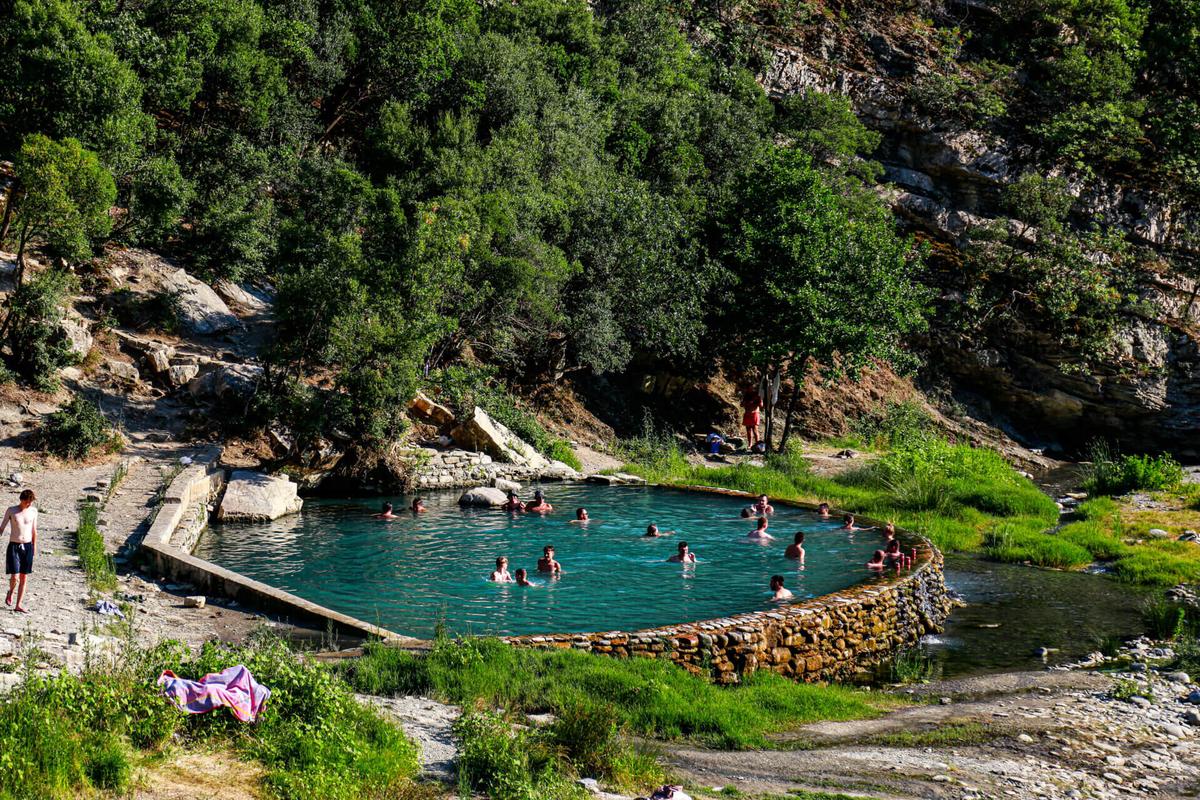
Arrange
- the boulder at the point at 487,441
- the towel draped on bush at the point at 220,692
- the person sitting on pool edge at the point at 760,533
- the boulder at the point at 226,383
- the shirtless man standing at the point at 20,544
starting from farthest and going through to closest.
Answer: the boulder at the point at 487,441 → the boulder at the point at 226,383 → the person sitting on pool edge at the point at 760,533 → the shirtless man standing at the point at 20,544 → the towel draped on bush at the point at 220,692

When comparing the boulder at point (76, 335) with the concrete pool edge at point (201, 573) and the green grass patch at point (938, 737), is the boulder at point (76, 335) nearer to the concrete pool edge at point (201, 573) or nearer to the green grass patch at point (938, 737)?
the concrete pool edge at point (201, 573)

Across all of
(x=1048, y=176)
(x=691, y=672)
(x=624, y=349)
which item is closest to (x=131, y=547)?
(x=691, y=672)

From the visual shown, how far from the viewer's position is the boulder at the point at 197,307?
31844 millimetres

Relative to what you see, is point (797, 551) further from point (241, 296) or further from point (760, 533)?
point (241, 296)

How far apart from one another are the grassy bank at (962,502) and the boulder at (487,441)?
3.75 meters

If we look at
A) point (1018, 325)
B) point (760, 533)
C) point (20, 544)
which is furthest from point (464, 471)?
point (1018, 325)

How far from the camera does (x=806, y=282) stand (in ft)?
113

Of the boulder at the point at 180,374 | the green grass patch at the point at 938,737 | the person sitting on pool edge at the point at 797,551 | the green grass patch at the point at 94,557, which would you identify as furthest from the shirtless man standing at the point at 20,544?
the boulder at the point at 180,374

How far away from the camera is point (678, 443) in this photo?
124 ft

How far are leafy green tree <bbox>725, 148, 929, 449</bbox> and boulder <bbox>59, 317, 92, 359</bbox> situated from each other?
2228cm

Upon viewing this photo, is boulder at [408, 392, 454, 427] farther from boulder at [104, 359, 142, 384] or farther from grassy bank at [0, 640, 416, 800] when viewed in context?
grassy bank at [0, 640, 416, 800]

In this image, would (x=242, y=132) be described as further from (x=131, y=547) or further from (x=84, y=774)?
(x=84, y=774)

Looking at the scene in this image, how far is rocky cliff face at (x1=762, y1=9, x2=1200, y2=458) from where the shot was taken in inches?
1753

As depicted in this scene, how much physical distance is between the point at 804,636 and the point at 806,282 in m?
21.6
